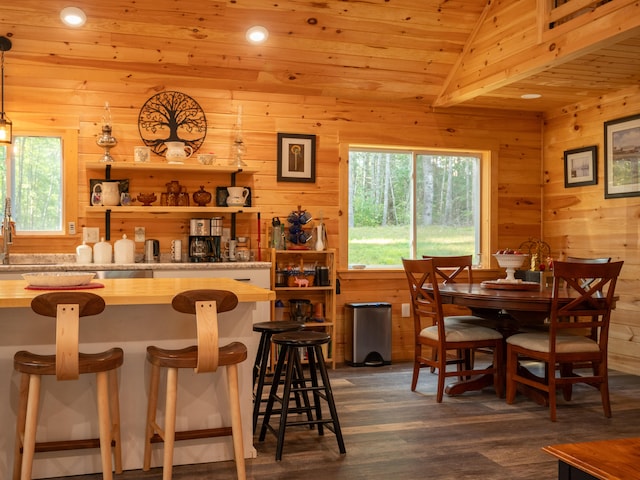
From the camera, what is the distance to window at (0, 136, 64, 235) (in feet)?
18.2

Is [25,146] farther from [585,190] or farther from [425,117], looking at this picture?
[585,190]

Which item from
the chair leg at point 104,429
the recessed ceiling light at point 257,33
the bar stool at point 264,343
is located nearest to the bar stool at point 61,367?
the chair leg at point 104,429

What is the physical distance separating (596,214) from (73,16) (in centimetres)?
474

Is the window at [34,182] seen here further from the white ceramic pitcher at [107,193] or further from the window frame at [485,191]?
the window frame at [485,191]

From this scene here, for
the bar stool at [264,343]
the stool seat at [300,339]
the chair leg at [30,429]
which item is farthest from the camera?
the bar stool at [264,343]

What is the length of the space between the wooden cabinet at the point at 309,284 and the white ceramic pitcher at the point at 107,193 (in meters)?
1.37

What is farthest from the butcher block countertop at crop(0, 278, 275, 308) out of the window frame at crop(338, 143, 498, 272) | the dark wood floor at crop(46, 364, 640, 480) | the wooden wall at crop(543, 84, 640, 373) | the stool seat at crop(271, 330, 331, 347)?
the wooden wall at crop(543, 84, 640, 373)

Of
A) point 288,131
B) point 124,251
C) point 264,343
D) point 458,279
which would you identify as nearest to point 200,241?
point 124,251

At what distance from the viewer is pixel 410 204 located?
666 centimetres

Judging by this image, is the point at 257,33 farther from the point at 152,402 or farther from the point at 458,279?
the point at 152,402

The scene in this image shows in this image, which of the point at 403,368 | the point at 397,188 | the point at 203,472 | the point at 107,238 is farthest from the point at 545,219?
the point at 203,472

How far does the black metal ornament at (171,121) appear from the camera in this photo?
18.9ft

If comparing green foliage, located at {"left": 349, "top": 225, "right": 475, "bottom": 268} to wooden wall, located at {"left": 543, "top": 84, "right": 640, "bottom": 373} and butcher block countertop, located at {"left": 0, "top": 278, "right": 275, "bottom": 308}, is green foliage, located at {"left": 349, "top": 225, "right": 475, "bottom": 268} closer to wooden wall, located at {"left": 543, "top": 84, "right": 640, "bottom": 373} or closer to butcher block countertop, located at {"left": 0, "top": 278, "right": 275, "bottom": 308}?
wooden wall, located at {"left": 543, "top": 84, "right": 640, "bottom": 373}

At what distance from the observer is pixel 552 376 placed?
4.21 metres
